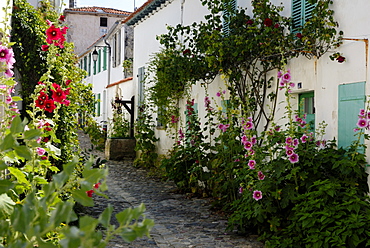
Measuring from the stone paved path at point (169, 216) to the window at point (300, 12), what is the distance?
310 cm

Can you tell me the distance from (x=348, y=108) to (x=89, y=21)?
100 ft

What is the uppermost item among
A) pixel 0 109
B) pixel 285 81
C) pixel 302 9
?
Result: pixel 302 9

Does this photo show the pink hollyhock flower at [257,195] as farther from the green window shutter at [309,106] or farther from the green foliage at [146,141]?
the green foliage at [146,141]

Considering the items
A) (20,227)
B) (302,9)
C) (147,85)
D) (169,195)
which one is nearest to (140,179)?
(169,195)

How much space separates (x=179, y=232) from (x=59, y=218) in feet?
19.3

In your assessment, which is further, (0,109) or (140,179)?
(140,179)

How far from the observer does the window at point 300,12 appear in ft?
24.0

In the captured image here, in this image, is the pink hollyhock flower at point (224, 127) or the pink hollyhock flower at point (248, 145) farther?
the pink hollyhock flower at point (224, 127)

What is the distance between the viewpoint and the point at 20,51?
7.30 metres

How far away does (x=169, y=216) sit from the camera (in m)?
7.98

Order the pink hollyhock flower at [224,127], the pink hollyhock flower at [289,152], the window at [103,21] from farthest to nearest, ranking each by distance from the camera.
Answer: the window at [103,21]
the pink hollyhock flower at [224,127]
the pink hollyhock flower at [289,152]

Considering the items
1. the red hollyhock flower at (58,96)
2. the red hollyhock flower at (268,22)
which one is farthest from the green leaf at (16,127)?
the red hollyhock flower at (268,22)

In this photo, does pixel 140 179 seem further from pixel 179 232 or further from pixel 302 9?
pixel 302 9

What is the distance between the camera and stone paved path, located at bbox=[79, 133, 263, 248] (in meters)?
6.38
